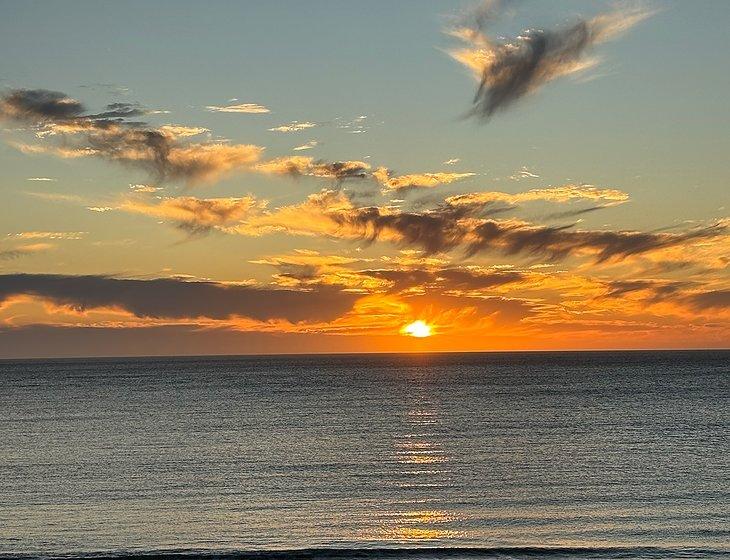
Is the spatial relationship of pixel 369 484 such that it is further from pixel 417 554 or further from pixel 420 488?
pixel 417 554

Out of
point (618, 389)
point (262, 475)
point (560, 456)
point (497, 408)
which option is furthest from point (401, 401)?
point (262, 475)

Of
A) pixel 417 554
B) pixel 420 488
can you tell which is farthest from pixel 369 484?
pixel 417 554

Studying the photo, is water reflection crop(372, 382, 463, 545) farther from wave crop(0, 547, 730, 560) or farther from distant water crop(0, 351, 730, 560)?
wave crop(0, 547, 730, 560)

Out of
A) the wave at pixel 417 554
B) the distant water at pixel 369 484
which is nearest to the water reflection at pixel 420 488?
the distant water at pixel 369 484

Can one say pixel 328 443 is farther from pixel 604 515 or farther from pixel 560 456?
pixel 604 515

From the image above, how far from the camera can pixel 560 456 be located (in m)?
65.3

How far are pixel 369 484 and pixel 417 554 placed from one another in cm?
1766

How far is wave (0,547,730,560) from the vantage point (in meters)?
34.6

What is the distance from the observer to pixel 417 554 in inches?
1393

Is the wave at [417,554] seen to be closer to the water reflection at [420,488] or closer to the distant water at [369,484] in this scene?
the distant water at [369,484]

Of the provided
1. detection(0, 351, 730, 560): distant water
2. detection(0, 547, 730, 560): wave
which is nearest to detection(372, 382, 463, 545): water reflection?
detection(0, 351, 730, 560): distant water

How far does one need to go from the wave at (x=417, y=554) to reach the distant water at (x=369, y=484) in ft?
0.42

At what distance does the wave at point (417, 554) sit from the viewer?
3462 centimetres

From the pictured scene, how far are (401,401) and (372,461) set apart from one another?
70.9 metres
